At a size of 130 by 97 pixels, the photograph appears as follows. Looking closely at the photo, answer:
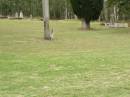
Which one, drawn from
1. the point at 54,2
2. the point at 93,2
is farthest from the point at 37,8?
the point at 93,2

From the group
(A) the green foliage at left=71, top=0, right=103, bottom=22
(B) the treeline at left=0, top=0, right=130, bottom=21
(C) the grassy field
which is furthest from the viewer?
(B) the treeline at left=0, top=0, right=130, bottom=21

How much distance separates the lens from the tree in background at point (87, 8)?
145ft

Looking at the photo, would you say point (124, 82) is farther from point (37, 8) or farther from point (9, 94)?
point (37, 8)

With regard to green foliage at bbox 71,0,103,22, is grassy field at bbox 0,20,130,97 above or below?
below

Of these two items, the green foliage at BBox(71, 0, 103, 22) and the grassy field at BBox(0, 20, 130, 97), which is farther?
the green foliage at BBox(71, 0, 103, 22)

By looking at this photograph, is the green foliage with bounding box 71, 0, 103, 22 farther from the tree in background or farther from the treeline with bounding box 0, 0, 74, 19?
the treeline with bounding box 0, 0, 74, 19

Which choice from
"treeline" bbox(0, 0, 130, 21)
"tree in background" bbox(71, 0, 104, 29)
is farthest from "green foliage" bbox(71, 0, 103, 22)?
"treeline" bbox(0, 0, 130, 21)

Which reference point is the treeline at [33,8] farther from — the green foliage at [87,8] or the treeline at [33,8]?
the green foliage at [87,8]

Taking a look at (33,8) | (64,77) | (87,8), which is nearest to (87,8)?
(87,8)

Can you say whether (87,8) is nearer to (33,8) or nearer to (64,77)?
(64,77)

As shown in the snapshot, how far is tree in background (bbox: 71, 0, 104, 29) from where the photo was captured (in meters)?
44.3

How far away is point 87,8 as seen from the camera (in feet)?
146

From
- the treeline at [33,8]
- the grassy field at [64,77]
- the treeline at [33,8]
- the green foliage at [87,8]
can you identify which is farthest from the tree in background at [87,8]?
the treeline at [33,8]

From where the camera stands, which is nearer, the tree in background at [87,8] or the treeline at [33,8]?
the tree in background at [87,8]
